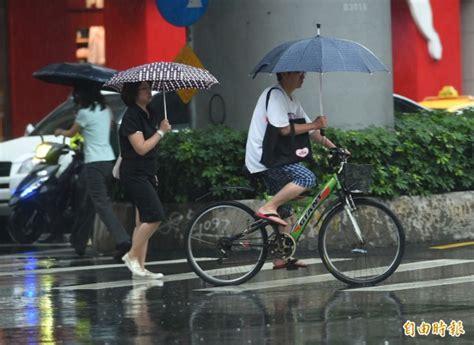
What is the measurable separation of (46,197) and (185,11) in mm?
2840

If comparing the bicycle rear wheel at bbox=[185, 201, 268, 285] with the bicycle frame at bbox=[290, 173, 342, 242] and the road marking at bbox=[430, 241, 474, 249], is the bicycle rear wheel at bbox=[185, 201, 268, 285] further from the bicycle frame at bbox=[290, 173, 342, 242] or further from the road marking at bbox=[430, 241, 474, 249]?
the road marking at bbox=[430, 241, 474, 249]

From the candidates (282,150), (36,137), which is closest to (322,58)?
(282,150)

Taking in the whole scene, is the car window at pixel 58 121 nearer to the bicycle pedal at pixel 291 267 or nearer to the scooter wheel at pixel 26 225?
the scooter wheel at pixel 26 225

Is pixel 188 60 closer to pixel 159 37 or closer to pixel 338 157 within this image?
pixel 338 157

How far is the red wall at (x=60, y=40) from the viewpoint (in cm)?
2372

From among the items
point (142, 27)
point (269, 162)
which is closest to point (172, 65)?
point (269, 162)

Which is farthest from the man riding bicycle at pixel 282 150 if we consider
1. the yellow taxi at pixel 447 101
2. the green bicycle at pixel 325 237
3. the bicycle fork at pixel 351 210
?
the yellow taxi at pixel 447 101

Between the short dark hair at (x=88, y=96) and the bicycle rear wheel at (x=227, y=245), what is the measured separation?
9.58 ft

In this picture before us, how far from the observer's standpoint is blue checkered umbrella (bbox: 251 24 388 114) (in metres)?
10.0

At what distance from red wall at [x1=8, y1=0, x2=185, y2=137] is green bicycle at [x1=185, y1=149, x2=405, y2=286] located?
1358 cm

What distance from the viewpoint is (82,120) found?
12648 millimetres

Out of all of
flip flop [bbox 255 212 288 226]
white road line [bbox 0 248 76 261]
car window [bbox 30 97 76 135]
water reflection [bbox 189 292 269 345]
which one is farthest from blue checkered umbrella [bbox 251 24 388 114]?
car window [bbox 30 97 76 135]

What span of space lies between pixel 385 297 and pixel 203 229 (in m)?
1.73

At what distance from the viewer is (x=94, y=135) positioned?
1264 cm
